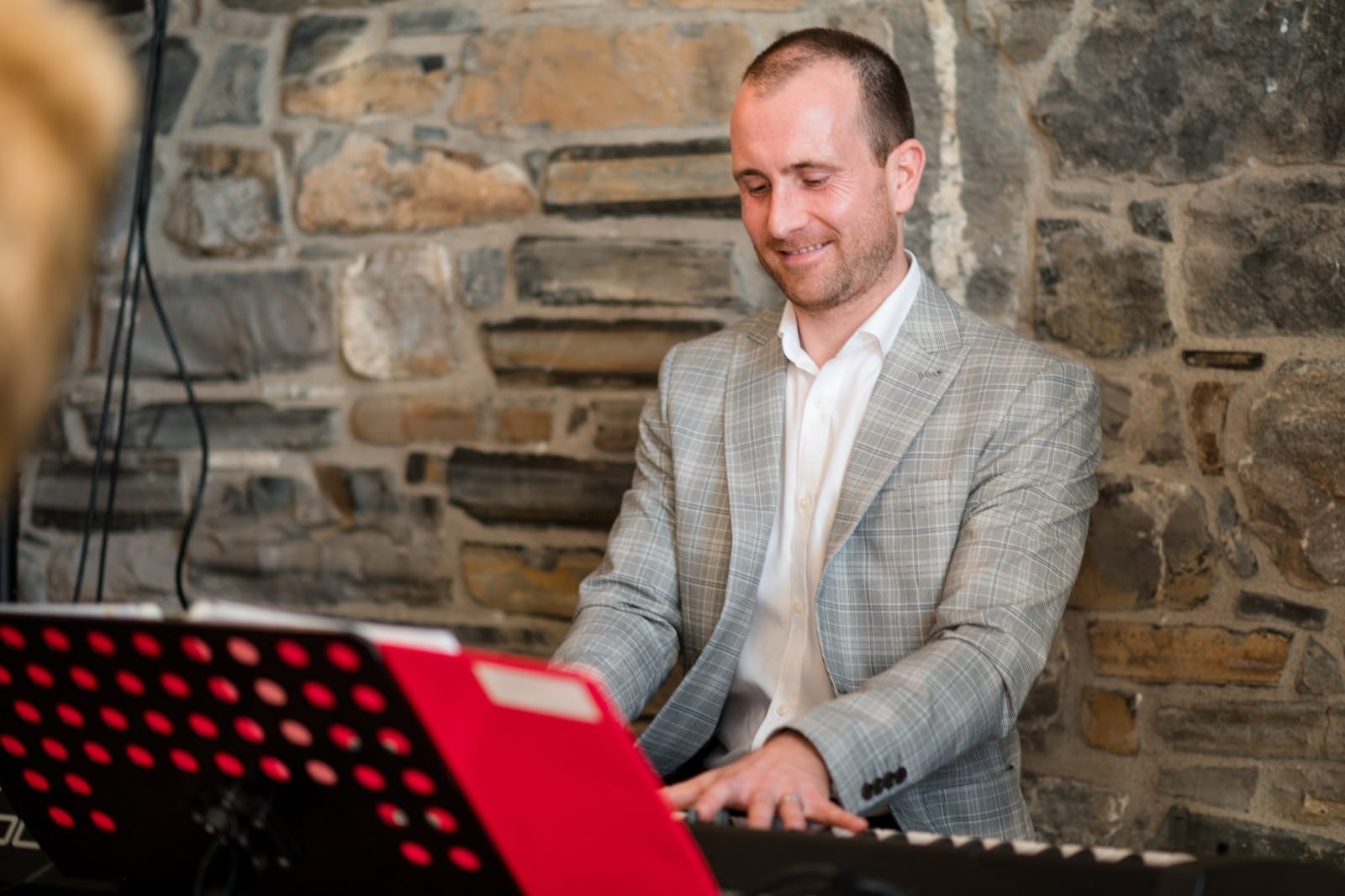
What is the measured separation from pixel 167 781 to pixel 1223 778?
1583 mm

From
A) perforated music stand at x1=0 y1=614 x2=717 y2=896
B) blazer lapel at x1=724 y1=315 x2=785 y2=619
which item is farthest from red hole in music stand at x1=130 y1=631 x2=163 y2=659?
blazer lapel at x1=724 y1=315 x2=785 y2=619

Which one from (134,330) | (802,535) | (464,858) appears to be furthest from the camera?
(134,330)

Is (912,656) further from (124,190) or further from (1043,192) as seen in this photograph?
(124,190)

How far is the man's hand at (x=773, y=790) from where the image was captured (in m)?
1.25

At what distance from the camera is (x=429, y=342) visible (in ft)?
7.72

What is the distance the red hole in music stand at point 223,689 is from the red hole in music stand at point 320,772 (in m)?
0.07

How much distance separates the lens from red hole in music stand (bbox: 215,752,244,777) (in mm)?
943

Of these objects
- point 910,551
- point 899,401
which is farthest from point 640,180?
point 910,551

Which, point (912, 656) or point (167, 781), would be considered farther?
point (912, 656)

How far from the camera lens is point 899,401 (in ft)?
5.81

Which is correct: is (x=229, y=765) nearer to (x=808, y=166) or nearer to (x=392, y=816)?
(x=392, y=816)

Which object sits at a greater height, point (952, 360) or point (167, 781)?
point (952, 360)

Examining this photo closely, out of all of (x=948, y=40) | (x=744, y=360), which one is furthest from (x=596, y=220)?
(x=948, y=40)

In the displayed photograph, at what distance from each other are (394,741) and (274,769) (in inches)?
5.3
